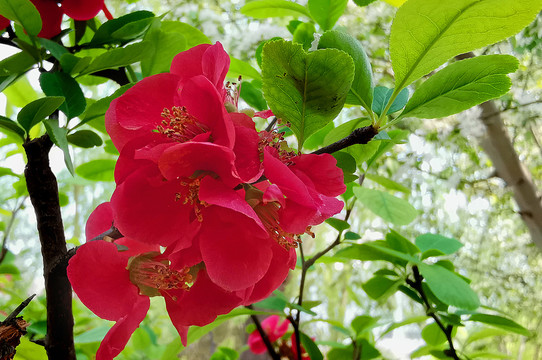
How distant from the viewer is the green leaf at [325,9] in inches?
16.7

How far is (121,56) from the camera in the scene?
0.37 meters

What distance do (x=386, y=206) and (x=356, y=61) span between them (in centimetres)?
26

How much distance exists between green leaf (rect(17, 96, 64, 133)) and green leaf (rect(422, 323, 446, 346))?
640mm

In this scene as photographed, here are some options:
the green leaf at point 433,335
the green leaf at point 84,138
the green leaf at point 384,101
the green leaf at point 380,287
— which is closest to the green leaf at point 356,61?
the green leaf at point 384,101

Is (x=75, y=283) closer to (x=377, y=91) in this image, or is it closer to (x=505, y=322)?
(x=377, y=91)

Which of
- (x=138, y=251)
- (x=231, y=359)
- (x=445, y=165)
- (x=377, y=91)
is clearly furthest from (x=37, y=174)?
(x=445, y=165)

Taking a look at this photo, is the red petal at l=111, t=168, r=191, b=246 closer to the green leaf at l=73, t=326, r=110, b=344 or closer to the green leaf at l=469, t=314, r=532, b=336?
the green leaf at l=73, t=326, r=110, b=344

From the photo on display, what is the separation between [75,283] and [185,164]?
113 mm

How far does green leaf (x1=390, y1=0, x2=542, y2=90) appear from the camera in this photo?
0.82ft

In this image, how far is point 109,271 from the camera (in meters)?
0.30

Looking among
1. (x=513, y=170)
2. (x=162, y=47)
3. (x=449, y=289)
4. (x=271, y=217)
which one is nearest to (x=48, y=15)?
(x=162, y=47)

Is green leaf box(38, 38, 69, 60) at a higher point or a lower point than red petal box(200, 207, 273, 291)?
higher

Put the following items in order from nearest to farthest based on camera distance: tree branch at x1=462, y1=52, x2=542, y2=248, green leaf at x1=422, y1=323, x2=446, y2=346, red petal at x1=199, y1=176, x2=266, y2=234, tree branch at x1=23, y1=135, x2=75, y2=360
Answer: red petal at x1=199, y1=176, x2=266, y2=234 < tree branch at x1=23, y1=135, x2=75, y2=360 < green leaf at x1=422, y1=323, x2=446, y2=346 < tree branch at x1=462, y1=52, x2=542, y2=248

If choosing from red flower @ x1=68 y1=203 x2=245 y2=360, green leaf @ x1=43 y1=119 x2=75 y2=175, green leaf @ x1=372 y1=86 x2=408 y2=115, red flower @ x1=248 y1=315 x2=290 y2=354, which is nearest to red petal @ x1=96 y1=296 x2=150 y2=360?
red flower @ x1=68 y1=203 x2=245 y2=360
